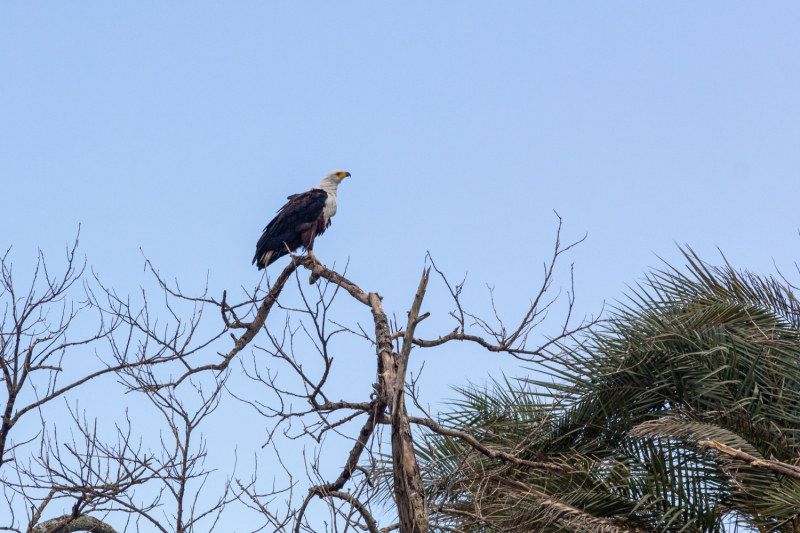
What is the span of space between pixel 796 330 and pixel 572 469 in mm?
3014

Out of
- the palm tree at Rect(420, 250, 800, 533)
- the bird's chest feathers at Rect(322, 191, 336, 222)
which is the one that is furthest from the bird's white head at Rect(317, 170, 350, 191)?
the palm tree at Rect(420, 250, 800, 533)

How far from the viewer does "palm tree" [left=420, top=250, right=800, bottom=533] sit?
16.3 ft

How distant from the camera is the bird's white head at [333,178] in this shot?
948cm

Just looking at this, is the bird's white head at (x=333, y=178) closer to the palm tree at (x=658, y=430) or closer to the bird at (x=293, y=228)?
the bird at (x=293, y=228)

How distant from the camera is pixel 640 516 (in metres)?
5.10

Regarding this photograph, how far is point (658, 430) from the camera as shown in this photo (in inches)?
197

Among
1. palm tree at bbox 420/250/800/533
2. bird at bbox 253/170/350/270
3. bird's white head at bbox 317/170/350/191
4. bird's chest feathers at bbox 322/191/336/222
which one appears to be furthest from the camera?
bird's white head at bbox 317/170/350/191

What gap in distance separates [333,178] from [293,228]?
4.69 ft

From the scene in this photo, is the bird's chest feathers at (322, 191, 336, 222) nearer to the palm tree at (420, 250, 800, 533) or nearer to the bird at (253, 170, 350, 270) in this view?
the bird at (253, 170, 350, 270)

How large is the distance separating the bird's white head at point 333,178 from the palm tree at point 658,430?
11.4ft

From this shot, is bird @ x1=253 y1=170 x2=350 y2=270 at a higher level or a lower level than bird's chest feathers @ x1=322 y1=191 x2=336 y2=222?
lower

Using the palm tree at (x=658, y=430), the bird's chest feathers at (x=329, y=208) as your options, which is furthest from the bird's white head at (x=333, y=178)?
the palm tree at (x=658, y=430)

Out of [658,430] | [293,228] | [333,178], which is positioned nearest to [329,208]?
[333,178]

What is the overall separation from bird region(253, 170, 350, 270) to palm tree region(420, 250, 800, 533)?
2586mm
